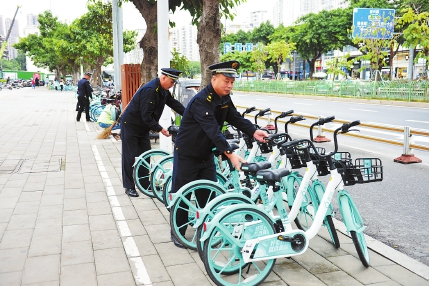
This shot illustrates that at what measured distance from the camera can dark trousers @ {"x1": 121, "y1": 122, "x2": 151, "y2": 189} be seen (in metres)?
5.87

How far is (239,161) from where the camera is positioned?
3662 mm

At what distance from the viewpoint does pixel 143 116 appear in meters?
Result: 5.38

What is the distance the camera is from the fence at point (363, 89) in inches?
899

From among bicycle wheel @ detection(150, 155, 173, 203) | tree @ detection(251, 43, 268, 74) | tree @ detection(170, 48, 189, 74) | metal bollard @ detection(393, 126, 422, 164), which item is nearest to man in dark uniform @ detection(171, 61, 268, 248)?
bicycle wheel @ detection(150, 155, 173, 203)

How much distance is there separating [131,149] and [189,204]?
6.99ft

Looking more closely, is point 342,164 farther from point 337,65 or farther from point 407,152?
point 337,65

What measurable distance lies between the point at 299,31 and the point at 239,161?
4586cm

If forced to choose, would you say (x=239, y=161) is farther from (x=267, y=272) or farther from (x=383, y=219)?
(x=383, y=219)

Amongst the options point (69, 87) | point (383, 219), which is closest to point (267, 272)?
point (383, 219)

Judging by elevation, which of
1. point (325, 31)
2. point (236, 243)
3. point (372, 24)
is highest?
point (325, 31)

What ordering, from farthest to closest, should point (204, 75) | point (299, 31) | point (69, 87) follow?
point (69, 87) < point (299, 31) < point (204, 75)

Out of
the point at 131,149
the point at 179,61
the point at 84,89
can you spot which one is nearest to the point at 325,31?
the point at 84,89

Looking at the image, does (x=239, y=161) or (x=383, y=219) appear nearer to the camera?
(x=239, y=161)

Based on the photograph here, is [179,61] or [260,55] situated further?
[260,55]
